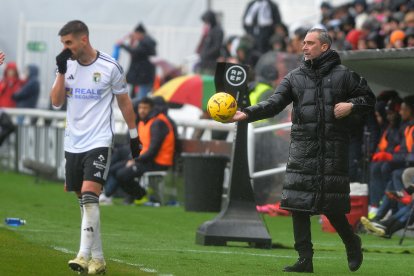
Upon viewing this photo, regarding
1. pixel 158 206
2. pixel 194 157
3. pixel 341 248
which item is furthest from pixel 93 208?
pixel 158 206

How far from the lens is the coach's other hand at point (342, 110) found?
11.1m

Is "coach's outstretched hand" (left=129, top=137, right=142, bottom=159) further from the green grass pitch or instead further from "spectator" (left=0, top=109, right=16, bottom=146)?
"spectator" (left=0, top=109, right=16, bottom=146)

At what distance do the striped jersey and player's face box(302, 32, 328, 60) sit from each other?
169 centimetres

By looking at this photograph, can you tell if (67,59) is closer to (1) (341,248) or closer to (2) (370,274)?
(2) (370,274)

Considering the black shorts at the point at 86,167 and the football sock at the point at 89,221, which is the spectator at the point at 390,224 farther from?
the football sock at the point at 89,221

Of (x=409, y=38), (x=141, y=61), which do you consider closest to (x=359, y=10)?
(x=141, y=61)

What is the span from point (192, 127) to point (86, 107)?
34.7 ft

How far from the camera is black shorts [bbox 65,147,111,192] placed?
10.7m

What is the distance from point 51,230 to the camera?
49.8 feet

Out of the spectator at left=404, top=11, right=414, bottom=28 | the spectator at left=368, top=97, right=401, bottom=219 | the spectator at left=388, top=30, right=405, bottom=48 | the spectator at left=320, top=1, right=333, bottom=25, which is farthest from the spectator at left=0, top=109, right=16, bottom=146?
the spectator at left=368, top=97, right=401, bottom=219

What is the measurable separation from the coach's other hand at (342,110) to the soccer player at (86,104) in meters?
1.83

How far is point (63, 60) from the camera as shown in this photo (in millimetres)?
10805

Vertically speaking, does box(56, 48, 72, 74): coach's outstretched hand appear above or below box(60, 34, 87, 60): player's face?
below

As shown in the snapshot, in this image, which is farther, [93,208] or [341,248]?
[341,248]
